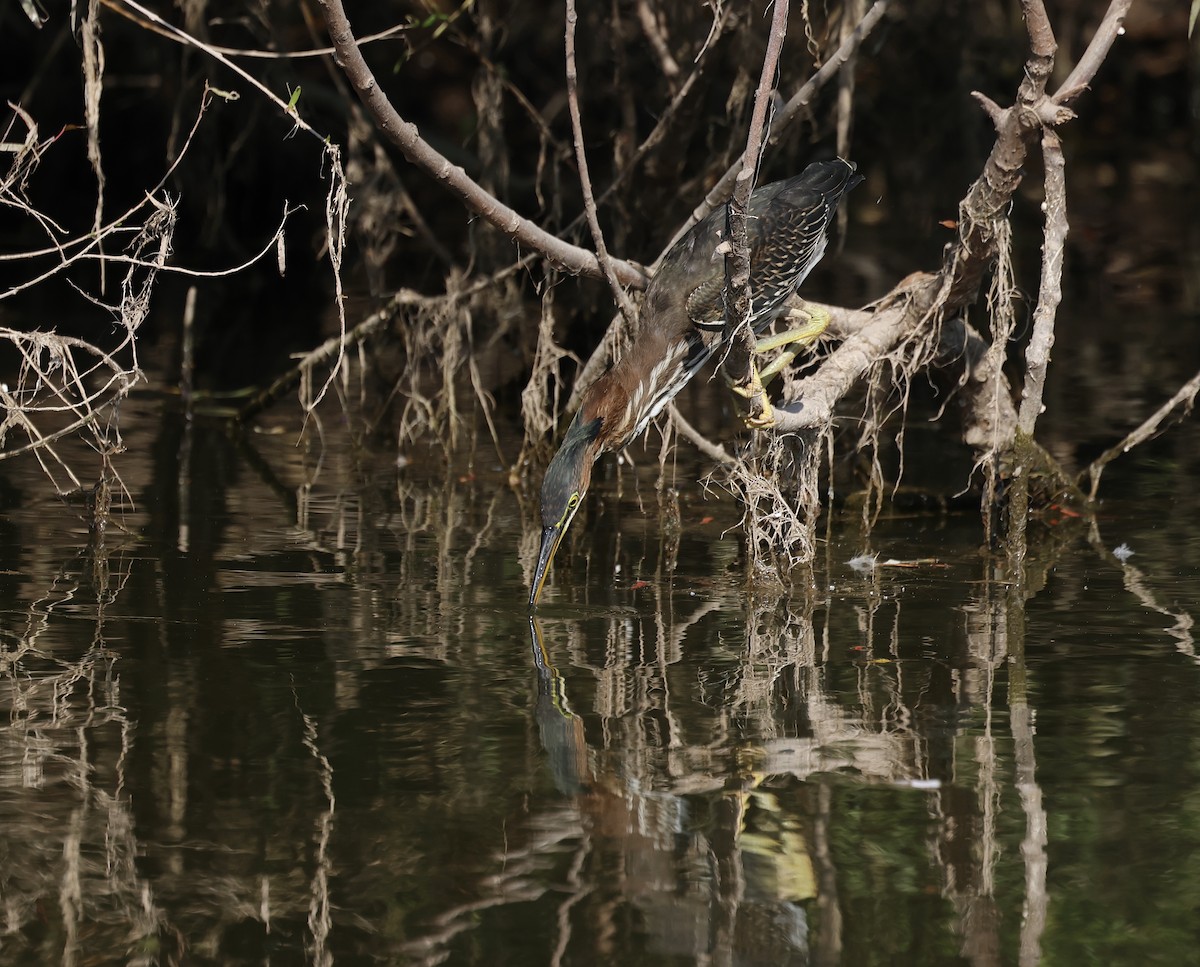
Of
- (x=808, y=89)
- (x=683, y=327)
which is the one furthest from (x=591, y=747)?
(x=808, y=89)

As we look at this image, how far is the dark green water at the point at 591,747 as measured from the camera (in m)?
3.83

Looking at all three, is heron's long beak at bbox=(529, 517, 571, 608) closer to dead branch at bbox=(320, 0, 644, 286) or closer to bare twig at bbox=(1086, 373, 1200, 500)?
dead branch at bbox=(320, 0, 644, 286)

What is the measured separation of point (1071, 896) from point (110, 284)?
1098cm

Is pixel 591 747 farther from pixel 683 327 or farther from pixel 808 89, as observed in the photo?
pixel 808 89

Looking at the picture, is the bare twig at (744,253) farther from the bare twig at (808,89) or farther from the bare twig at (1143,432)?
the bare twig at (1143,432)

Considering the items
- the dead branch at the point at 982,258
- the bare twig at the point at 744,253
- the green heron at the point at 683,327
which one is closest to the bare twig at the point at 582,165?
the green heron at the point at 683,327

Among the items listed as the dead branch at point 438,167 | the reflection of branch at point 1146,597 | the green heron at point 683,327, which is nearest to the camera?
the dead branch at point 438,167

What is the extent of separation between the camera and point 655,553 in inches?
278

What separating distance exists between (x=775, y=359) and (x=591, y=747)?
235 cm

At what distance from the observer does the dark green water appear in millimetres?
3830

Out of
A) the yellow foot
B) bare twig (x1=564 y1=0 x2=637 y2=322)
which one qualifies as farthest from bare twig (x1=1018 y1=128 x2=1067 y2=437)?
bare twig (x1=564 y1=0 x2=637 y2=322)

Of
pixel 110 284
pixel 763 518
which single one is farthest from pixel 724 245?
pixel 110 284

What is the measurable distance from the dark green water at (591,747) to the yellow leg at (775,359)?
2.19 feet

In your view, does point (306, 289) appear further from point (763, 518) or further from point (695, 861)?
point (695, 861)
